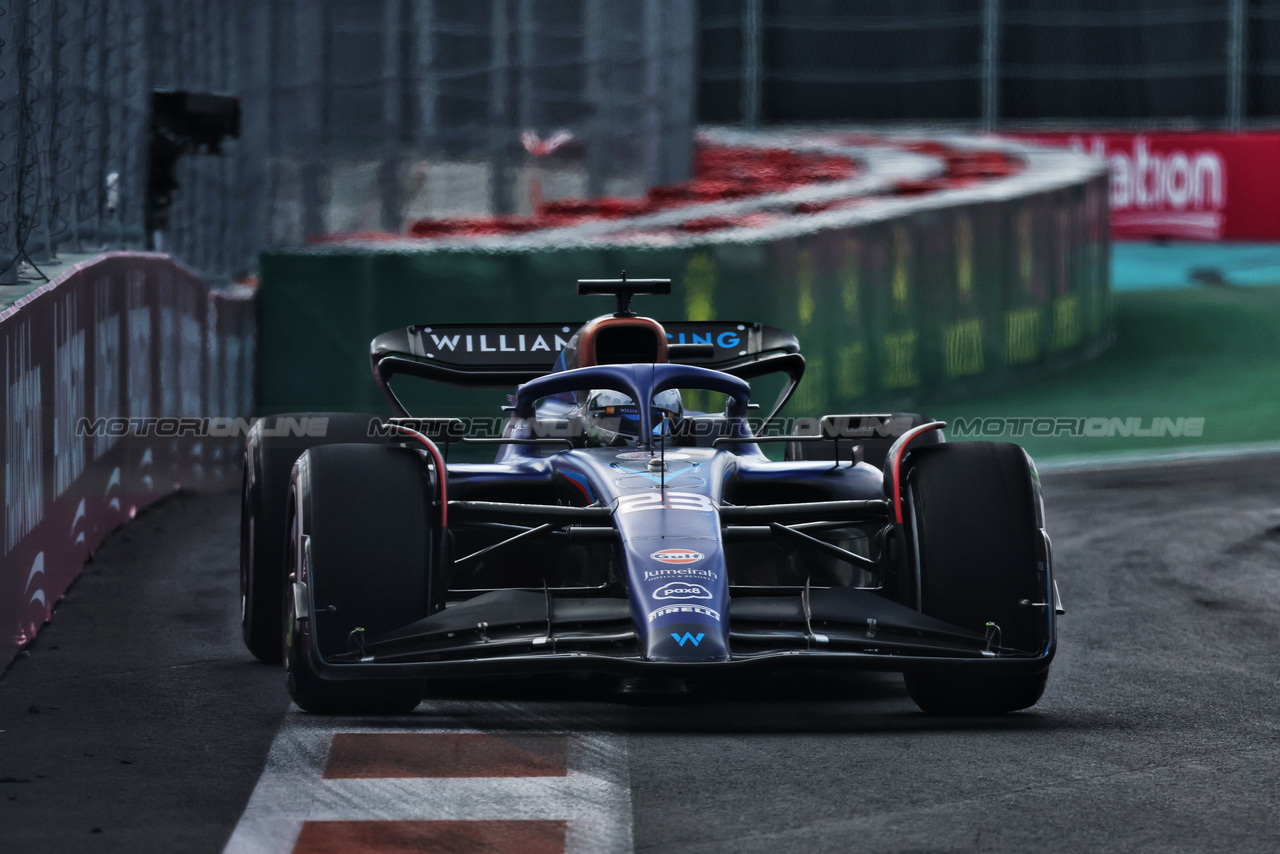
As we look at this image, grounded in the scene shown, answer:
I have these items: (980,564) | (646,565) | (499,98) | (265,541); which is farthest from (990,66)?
(646,565)

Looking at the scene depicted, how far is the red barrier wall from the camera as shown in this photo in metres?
7.66

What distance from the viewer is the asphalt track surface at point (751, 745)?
4840mm

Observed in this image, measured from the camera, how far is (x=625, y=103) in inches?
735

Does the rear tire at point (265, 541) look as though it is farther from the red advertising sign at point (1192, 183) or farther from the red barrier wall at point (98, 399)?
the red advertising sign at point (1192, 183)

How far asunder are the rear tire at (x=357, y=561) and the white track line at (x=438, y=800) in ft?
1.42

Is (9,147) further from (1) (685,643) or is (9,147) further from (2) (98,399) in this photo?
(1) (685,643)

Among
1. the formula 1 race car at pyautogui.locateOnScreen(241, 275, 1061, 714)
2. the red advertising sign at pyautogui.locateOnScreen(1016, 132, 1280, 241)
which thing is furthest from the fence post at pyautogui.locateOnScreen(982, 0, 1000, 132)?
the formula 1 race car at pyautogui.locateOnScreen(241, 275, 1061, 714)

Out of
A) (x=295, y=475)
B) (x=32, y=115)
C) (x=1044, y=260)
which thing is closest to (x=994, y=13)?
(x=1044, y=260)

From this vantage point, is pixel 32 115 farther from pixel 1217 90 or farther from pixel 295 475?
pixel 1217 90

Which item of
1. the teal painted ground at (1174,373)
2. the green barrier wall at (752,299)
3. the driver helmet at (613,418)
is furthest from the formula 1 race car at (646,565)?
the teal painted ground at (1174,373)

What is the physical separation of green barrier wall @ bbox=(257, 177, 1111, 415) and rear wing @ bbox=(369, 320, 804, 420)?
4770mm

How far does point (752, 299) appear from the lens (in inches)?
572

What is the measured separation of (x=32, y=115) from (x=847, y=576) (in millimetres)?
4188

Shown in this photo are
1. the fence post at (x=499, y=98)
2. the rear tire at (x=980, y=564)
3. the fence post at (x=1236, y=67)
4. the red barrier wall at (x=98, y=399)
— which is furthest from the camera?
the fence post at (x=1236, y=67)
